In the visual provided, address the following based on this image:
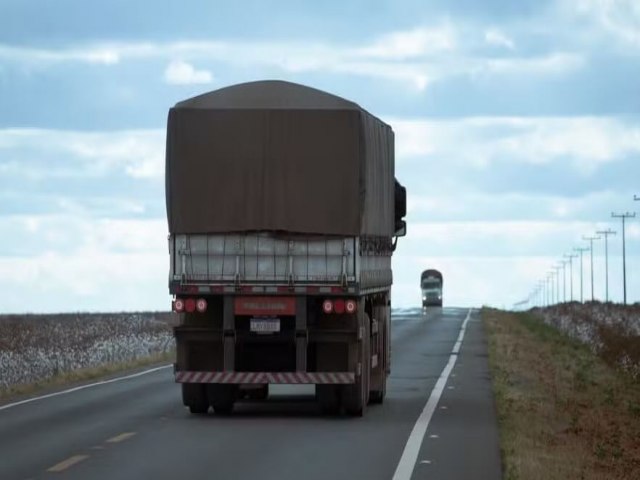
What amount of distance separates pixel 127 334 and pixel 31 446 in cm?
4183

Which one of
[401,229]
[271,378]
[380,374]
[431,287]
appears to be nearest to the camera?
[271,378]

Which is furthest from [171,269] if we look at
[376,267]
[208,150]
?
[376,267]

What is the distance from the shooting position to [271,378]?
80.6 ft

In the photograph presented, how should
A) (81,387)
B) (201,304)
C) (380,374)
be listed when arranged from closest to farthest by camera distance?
(201,304), (380,374), (81,387)

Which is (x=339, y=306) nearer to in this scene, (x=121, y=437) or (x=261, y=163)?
(x=261, y=163)

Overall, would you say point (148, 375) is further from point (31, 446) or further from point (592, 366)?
point (31, 446)

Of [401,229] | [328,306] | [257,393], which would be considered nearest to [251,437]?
[328,306]

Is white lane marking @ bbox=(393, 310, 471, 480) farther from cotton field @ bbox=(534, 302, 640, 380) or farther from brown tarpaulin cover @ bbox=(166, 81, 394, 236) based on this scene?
cotton field @ bbox=(534, 302, 640, 380)

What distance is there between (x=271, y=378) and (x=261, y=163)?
3018 millimetres

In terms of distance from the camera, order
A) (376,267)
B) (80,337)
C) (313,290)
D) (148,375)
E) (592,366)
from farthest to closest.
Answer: (80,337)
(592,366)
(148,375)
(376,267)
(313,290)

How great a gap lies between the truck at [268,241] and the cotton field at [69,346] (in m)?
4.04

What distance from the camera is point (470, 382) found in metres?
34.2

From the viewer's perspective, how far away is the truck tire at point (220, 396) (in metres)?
25.5

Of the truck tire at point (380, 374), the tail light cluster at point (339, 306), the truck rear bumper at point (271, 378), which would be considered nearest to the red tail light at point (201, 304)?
the truck rear bumper at point (271, 378)
